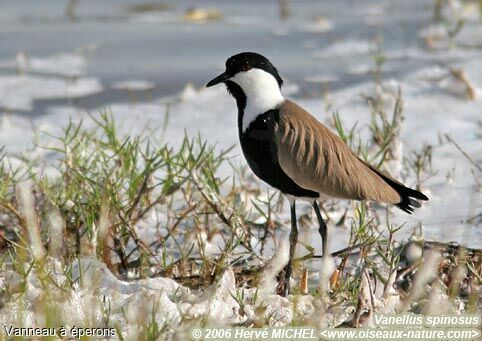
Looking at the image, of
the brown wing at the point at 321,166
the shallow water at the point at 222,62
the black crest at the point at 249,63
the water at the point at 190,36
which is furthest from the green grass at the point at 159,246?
the water at the point at 190,36

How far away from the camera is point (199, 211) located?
4.58 m

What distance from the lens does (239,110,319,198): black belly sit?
13.2ft

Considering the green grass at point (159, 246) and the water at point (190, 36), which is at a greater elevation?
the water at point (190, 36)

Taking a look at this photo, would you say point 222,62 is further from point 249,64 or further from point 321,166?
point 321,166

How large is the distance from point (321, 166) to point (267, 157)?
0.20 metres

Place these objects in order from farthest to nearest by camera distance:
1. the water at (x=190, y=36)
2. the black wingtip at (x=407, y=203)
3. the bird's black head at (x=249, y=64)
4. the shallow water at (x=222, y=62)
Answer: the water at (x=190, y=36) < the shallow water at (x=222, y=62) < the bird's black head at (x=249, y=64) < the black wingtip at (x=407, y=203)

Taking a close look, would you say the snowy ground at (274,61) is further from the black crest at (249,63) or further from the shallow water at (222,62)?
the black crest at (249,63)

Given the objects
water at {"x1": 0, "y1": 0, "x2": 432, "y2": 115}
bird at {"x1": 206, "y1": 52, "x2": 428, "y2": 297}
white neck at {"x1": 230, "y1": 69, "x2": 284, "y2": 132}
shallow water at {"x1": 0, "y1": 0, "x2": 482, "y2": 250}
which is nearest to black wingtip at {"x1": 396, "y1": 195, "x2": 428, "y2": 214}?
bird at {"x1": 206, "y1": 52, "x2": 428, "y2": 297}

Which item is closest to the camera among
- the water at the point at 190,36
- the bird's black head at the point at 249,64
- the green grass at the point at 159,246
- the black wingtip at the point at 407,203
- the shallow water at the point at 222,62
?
the green grass at the point at 159,246

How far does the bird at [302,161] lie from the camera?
4023 mm

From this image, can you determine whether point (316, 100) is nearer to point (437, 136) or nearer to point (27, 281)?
point (437, 136)

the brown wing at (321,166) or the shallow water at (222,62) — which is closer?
the brown wing at (321,166)

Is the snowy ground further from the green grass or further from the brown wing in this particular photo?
the brown wing

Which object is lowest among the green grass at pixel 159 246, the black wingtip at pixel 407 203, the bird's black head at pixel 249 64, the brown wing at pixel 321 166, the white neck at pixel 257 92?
the green grass at pixel 159 246
